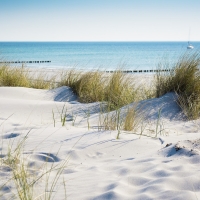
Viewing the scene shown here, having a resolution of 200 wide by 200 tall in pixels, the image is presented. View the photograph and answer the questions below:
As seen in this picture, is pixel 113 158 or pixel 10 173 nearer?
pixel 10 173

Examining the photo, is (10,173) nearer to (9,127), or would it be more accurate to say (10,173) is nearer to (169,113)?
(9,127)

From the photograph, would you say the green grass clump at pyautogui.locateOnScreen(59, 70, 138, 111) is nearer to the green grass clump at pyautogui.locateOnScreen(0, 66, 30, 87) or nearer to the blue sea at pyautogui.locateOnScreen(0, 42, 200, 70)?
the blue sea at pyautogui.locateOnScreen(0, 42, 200, 70)

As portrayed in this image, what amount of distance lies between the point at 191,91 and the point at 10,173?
3.33m

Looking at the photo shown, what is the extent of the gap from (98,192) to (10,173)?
0.65 meters

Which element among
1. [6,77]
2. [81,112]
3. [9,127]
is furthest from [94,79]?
[9,127]

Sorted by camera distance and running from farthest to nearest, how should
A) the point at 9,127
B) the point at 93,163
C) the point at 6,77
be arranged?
1. the point at 6,77
2. the point at 9,127
3. the point at 93,163

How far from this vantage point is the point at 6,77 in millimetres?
7559

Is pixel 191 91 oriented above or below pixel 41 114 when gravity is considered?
above

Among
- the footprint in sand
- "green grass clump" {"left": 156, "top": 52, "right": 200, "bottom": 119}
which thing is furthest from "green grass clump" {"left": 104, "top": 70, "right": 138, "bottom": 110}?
the footprint in sand

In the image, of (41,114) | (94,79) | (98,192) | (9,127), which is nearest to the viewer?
(98,192)

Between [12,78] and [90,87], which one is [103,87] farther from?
[12,78]

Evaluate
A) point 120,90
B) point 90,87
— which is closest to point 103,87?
point 90,87

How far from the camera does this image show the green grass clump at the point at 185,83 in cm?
488

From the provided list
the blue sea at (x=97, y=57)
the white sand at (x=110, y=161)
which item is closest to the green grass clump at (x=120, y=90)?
the blue sea at (x=97, y=57)
